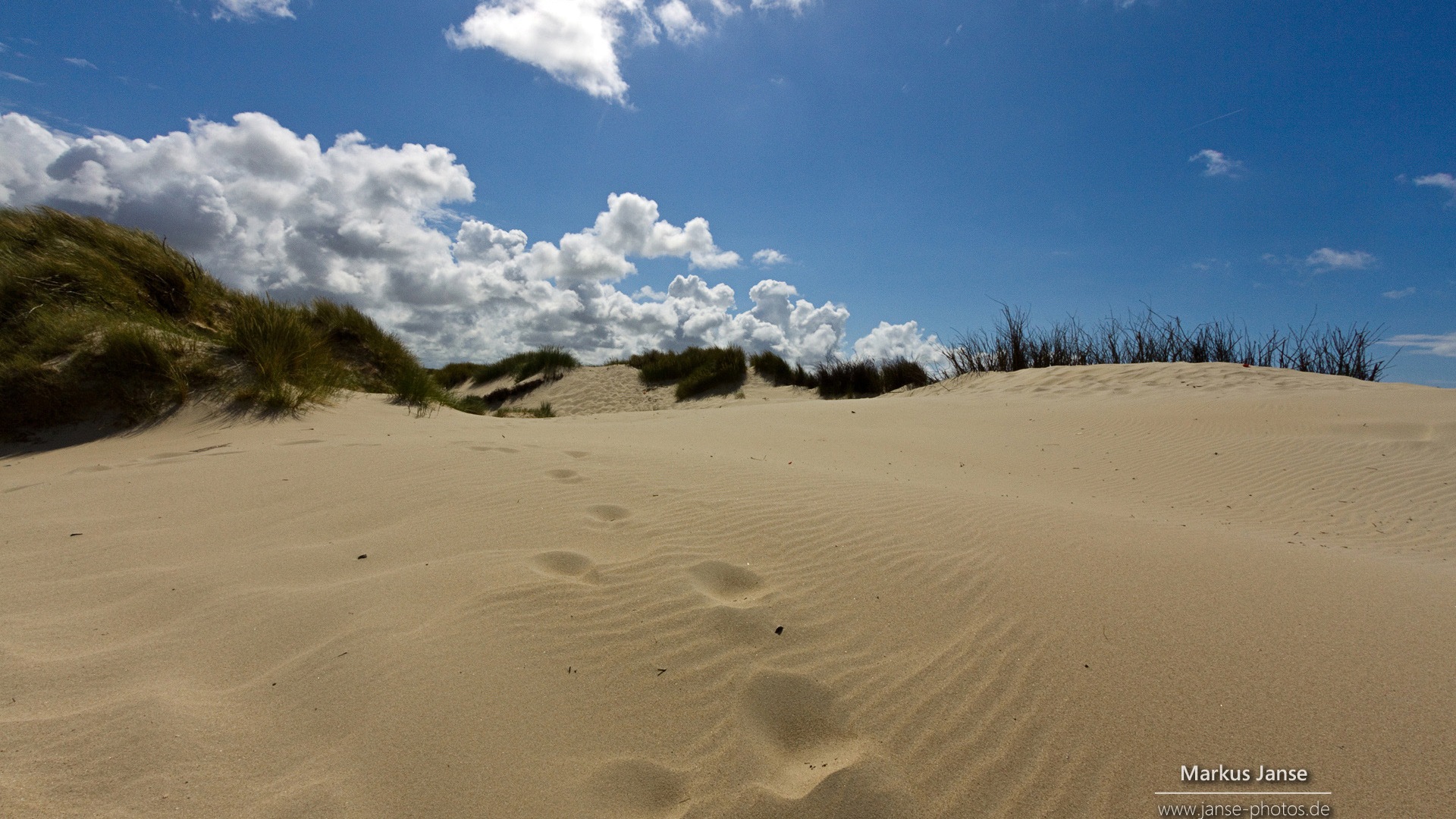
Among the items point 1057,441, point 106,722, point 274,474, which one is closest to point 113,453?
point 274,474

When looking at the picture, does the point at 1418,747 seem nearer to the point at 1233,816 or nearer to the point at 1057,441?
the point at 1233,816

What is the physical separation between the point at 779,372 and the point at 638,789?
1778cm

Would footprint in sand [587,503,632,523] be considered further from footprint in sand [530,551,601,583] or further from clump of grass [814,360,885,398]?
clump of grass [814,360,885,398]

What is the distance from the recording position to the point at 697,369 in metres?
19.2

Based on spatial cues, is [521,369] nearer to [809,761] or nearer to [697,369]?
[697,369]

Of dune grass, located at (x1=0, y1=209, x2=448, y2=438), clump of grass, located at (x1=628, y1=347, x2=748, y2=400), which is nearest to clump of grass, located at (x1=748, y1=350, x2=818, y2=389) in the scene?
clump of grass, located at (x1=628, y1=347, x2=748, y2=400)

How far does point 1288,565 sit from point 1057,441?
485cm

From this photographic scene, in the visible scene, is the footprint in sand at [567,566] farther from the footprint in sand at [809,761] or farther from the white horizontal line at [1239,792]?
the white horizontal line at [1239,792]

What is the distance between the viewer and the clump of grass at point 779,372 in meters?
18.9

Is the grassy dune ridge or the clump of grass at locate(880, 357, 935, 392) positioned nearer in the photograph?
the grassy dune ridge

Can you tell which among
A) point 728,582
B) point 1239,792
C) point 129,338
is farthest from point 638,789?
point 129,338

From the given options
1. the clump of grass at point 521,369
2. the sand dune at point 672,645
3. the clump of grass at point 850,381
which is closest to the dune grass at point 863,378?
the clump of grass at point 850,381

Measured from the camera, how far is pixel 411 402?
8461 millimetres

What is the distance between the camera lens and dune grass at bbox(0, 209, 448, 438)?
18.7 ft
